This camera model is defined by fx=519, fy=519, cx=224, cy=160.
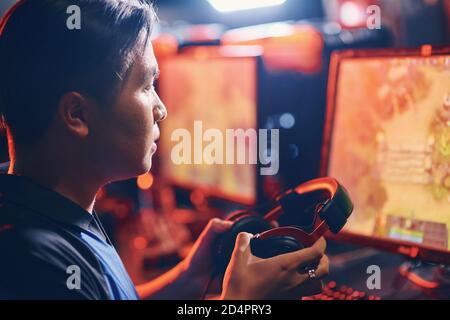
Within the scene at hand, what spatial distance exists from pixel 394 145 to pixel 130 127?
0.58m

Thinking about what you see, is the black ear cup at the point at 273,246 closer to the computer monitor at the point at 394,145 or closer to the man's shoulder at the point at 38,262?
the man's shoulder at the point at 38,262

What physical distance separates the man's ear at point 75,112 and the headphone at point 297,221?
33 cm

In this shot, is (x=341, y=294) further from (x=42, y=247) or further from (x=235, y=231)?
(x=42, y=247)

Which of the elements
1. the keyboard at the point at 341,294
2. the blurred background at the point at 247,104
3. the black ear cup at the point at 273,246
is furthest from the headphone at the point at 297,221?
the blurred background at the point at 247,104

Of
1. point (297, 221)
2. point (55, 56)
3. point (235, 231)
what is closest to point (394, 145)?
point (297, 221)

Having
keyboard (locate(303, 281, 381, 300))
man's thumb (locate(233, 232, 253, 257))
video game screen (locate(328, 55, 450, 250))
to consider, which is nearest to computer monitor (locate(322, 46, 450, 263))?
video game screen (locate(328, 55, 450, 250))

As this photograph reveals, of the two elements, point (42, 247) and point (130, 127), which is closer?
point (42, 247)

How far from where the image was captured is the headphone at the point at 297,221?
83cm

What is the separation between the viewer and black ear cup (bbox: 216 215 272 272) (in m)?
0.99

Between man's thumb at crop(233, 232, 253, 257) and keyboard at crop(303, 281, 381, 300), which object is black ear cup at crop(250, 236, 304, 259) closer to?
man's thumb at crop(233, 232, 253, 257)

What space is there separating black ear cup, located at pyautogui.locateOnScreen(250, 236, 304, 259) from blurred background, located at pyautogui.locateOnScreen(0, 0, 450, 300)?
0.58 m

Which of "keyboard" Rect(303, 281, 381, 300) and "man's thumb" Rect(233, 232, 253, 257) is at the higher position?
"man's thumb" Rect(233, 232, 253, 257)

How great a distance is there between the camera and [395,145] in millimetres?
1107
